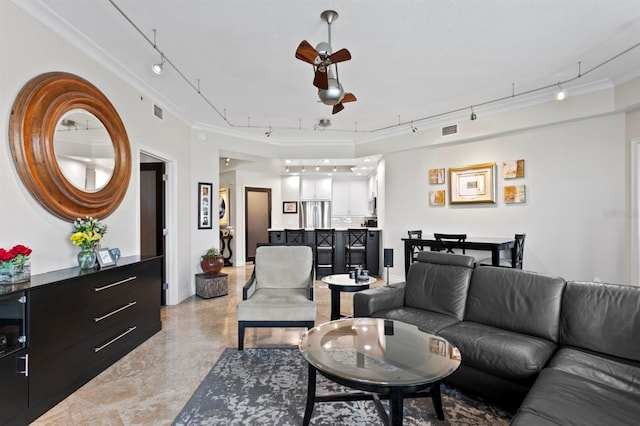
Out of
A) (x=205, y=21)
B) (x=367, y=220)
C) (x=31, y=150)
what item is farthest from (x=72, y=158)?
(x=367, y=220)

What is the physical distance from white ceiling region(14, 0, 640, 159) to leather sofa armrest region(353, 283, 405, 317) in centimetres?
241

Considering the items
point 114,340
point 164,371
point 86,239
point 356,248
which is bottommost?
point 164,371

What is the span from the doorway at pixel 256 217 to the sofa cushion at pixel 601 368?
24.9ft

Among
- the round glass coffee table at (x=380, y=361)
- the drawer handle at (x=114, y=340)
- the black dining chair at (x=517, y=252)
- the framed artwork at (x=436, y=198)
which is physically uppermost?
the framed artwork at (x=436, y=198)

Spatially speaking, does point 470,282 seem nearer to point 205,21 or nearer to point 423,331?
point 423,331

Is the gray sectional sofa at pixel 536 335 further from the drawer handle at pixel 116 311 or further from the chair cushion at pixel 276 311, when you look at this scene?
the drawer handle at pixel 116 311

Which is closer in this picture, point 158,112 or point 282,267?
point 282,267

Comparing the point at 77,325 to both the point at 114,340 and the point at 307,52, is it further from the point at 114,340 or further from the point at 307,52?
the point at 307,52

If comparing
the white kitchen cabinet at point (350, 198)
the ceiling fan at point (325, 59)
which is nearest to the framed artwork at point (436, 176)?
the white kitchen cabinet at point (350, 198)

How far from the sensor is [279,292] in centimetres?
360

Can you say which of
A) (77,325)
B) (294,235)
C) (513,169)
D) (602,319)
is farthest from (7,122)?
(513,169)

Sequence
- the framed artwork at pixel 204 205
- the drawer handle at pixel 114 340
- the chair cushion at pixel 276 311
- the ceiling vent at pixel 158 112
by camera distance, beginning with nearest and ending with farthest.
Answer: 1. the drawer handle at pixel 114 340
2. the chair cushion at pixel 276 311
3. the ceiling vent at pixel 158 112
4. the framed artwork at pixel 204 205

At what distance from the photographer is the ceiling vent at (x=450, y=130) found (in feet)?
17.4

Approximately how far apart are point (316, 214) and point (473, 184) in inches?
181
